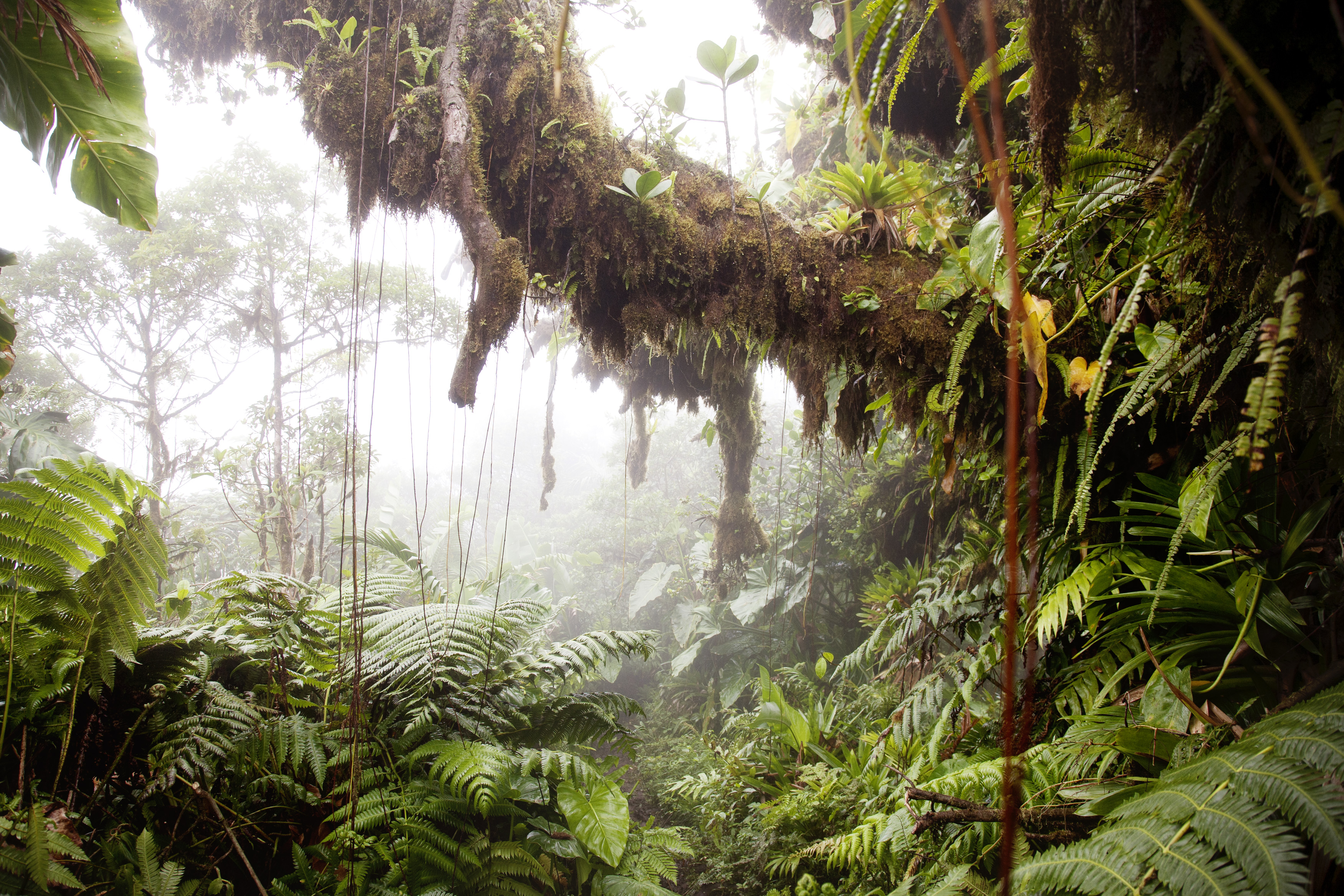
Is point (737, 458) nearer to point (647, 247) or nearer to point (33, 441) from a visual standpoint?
point (647, 247)

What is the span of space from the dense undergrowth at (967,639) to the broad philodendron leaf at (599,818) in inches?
0.5

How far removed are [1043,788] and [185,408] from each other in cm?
1310

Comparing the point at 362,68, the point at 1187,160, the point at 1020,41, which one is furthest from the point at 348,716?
the point at 362,68

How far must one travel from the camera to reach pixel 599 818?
2.01m

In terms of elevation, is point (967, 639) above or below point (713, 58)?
below

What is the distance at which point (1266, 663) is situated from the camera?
1402 mm

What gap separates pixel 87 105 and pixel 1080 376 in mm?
3312

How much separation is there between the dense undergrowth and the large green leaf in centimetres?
111

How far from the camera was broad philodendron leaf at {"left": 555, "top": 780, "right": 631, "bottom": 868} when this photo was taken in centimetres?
192

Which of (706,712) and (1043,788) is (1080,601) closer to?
(1043,788)

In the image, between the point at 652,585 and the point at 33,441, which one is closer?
the point at 33,441

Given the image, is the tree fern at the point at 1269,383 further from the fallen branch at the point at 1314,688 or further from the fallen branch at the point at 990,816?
the fallen branch at the point at 990,816

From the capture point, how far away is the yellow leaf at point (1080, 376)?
171 cm

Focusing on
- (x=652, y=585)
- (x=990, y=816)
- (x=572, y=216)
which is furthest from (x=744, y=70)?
(x=652, y=585)
